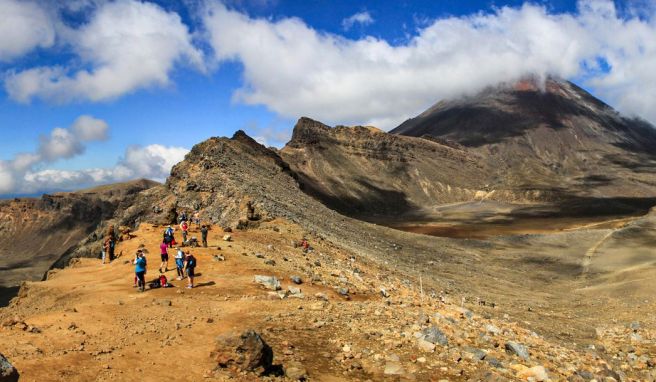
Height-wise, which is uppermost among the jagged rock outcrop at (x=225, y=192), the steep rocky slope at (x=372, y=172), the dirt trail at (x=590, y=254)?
the steep rocky slope at (x=372, y=172)

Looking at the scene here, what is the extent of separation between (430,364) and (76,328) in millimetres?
9755

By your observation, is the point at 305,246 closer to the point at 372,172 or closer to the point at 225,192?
the point at 225,192

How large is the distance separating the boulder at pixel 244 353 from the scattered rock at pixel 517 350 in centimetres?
697

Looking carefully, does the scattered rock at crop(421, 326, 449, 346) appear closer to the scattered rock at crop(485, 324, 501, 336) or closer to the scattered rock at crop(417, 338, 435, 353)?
the scattered rock at crop(417, 338, 435, 353)

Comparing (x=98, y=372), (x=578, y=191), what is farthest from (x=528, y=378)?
(x=578, y=191)

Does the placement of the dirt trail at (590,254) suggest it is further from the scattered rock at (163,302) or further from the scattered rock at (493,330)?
the scattered rock at (163,302)

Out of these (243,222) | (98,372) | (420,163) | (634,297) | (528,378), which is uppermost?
(420,163)

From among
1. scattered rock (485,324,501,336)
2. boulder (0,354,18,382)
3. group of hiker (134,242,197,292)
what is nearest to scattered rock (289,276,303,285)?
group of hiker (134,242,197,292)

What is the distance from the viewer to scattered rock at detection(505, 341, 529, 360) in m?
13.7

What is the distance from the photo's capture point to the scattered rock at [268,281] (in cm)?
1959

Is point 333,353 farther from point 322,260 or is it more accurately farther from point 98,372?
point 322,260

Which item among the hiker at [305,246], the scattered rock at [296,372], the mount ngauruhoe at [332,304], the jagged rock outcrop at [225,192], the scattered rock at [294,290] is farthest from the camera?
the jagged rock outcrop at [225,192]

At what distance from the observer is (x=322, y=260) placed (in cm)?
2927

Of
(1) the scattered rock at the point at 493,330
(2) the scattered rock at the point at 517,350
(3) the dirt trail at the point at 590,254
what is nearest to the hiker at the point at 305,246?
(1) the scattered rock at the point at 493,330
